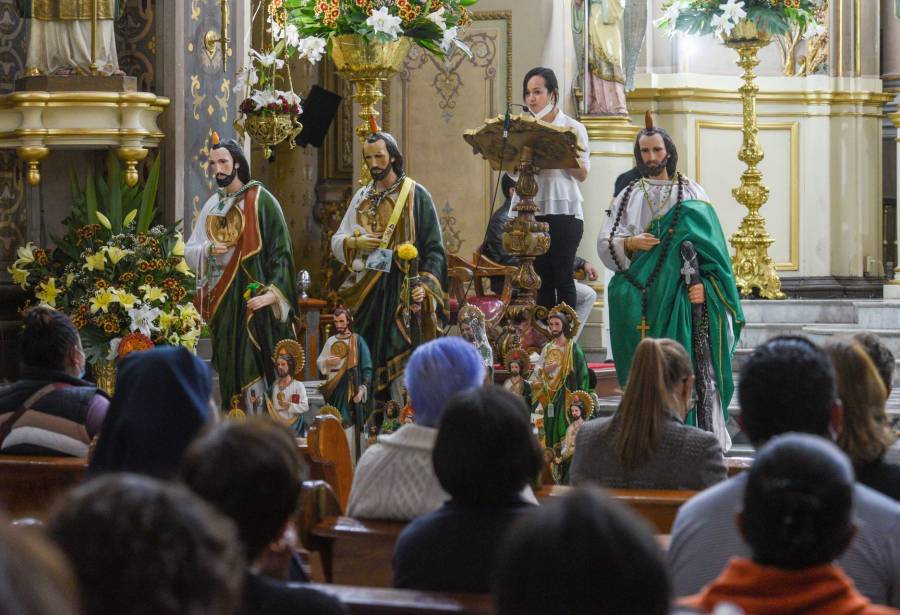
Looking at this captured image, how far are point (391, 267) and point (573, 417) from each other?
1.22 metres

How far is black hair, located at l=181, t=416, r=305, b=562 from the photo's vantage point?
2.62 metres

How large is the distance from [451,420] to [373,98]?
20.2ft

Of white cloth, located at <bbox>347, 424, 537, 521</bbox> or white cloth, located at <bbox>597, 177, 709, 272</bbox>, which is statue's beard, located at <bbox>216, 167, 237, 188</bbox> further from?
white cloth, located at <bbox>347, 424, 537, 521</bbox>

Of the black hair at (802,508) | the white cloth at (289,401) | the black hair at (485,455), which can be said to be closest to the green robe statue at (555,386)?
the white cloth at (289,401)

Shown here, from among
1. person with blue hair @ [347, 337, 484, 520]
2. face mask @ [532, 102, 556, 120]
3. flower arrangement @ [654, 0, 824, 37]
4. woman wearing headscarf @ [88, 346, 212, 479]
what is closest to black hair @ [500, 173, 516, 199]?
face mask @ [532, 102, 556, 120]

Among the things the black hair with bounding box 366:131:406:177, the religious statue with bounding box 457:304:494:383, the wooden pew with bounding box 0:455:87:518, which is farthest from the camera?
the religious statue with bounding box 457:304:494:383

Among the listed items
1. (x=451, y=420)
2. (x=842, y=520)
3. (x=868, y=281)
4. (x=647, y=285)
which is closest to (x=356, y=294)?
(x=647, y=285)

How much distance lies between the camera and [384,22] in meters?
8.38

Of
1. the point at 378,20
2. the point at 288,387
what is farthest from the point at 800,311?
the point at 288,387

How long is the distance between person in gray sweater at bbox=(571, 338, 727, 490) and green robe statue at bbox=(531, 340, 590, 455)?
320cm

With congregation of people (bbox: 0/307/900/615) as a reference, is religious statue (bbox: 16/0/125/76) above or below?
above

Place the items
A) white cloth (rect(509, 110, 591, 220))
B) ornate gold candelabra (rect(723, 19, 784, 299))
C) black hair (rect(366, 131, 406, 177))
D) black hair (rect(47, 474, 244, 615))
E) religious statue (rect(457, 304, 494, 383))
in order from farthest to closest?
ornate gold candelabra (rect(723, 19, 784, 299))
white cloth (rect(509, 110, 591, 220))
religious statue (rect(457, 304, 494, 383))
black hair (rect(366, 131, 406, 177))
black hair (rect(47, 474, 244, 615))

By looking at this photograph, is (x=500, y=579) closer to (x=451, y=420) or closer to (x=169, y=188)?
(x=451, y=420)

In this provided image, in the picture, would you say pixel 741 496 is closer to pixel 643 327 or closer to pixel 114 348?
pixel 643 327
